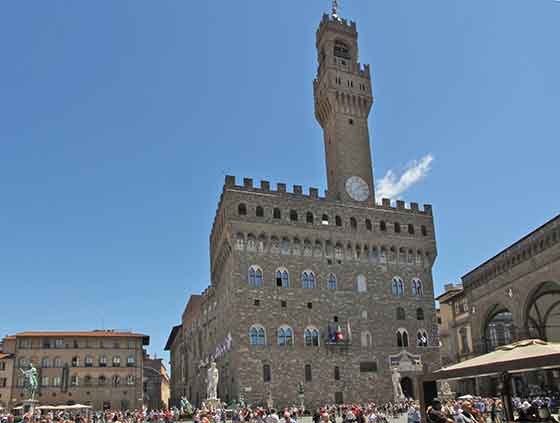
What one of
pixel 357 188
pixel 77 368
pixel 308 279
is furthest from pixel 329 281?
pixel 77 368

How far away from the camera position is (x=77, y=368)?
56.9 metres

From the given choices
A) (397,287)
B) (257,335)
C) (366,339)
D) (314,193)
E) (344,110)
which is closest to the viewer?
(257,335)

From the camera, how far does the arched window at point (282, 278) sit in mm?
38956

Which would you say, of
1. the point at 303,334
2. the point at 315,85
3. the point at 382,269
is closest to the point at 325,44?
the point at 315,85

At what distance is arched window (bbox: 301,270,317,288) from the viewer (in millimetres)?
39594

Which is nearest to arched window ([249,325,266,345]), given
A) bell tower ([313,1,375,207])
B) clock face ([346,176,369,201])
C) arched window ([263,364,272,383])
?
arched window ([263,364,272,383])

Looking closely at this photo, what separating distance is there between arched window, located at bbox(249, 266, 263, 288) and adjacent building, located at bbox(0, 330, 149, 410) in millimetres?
26601

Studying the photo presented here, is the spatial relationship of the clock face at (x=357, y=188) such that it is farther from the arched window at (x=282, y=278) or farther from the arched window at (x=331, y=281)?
the arched window at (x=282, y=278)

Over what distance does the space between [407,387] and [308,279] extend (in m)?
10.7

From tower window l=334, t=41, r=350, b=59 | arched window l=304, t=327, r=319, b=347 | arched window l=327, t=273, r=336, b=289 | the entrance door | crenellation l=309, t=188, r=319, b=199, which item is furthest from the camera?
tower window l=334, t=41, r=350, b=59

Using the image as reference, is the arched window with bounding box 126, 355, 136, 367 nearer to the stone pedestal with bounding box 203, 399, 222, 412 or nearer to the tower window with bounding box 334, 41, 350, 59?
the stone pedestal with bounding box 203, 399, 222, 412

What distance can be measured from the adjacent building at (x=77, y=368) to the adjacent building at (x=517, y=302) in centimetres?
3343

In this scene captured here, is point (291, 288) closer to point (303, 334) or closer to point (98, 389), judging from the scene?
point (303, 334)

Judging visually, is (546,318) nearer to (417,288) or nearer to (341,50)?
(417,288)
